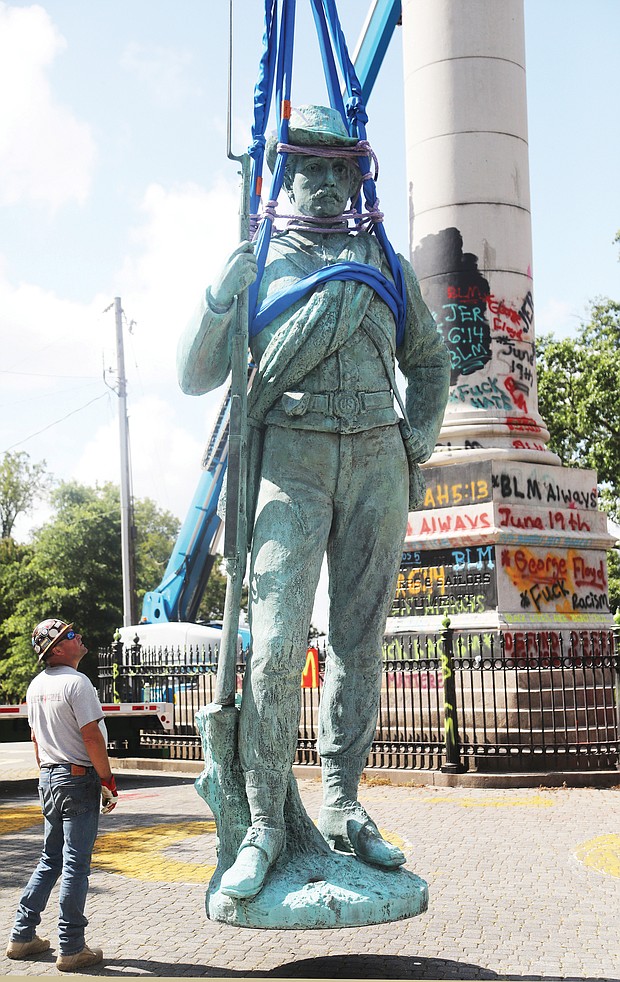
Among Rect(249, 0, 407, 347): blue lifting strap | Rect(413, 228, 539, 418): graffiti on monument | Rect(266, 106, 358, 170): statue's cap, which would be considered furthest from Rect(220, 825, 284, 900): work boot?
Rect(413, 228, 539, 418): graffiti on monument

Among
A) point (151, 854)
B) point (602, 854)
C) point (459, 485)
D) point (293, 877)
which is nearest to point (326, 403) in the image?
point (293, 877)

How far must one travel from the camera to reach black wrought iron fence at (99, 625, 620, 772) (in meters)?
11.5

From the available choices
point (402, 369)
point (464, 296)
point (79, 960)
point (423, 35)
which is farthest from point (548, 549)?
point (79, 960)

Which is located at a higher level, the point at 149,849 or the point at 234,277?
the point at 234,277

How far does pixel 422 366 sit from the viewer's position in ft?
16.0

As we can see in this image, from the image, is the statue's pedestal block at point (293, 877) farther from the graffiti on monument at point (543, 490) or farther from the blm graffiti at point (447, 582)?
the graffiti on monument at point (543, 490)

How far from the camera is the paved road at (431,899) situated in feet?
14.8

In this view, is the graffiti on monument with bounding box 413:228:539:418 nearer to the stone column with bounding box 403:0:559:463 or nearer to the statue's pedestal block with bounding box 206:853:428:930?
the stone column with bounding box 403:0:559:463

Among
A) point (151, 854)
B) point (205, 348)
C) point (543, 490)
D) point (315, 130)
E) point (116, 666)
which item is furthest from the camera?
point (116, 666)

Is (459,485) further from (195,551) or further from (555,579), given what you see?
(195,551)

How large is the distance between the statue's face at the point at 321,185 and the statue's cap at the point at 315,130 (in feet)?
0.23

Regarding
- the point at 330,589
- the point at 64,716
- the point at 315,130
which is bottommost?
the point at 64,716

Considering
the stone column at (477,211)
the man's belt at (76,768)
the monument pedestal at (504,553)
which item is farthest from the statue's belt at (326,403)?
the stone column at (477,211)

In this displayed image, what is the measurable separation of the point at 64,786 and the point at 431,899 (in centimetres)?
216
